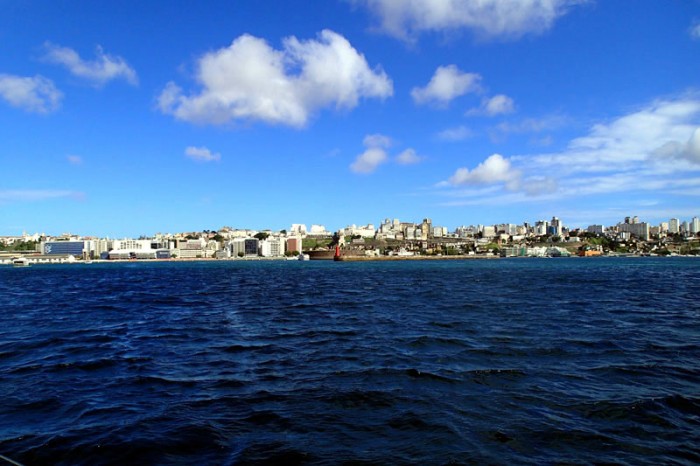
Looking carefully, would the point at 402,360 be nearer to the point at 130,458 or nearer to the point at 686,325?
the point at 130,458

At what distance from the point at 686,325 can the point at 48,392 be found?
19033 millimetres

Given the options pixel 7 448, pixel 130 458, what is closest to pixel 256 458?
pixel 130 458

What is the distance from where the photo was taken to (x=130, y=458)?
230 inches

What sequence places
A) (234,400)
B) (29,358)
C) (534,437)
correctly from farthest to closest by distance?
1. (29,358)
2. (234,400)
3. (534,437)

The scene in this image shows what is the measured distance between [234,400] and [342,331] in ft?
24.4

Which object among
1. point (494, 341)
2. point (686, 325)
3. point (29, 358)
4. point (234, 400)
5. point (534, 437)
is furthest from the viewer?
point (686, 325)

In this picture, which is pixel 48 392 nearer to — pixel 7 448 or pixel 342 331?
pixel 7 448

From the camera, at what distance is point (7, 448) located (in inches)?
241

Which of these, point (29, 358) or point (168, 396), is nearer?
point (168, 396)

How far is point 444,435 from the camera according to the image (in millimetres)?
6484

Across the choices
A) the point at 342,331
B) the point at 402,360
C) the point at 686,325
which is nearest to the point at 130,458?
the point at 402,360

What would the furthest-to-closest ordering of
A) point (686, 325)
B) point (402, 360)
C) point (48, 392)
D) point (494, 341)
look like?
1. point (686, 325)
2. point (494, 341)
3. point (402, 360)
4. point (48, 392)

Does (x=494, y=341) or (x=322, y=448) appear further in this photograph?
(x=494, y=341)

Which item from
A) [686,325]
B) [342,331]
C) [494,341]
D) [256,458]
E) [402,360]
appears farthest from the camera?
[686,325]
